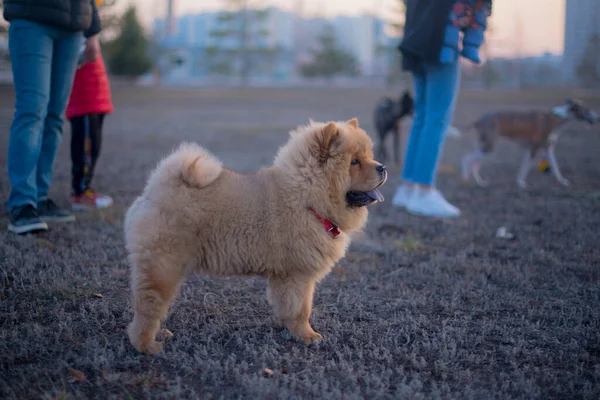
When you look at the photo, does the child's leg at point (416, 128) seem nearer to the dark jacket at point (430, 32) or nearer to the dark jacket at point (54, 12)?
the dark jacket at point (430, 32)

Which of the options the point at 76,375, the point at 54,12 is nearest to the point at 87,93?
the point at 54,12

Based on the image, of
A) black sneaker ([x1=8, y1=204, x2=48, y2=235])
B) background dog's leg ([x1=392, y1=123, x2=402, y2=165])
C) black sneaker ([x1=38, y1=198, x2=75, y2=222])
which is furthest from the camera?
background dog's leg ([x1=392, y1=123, x2=402, y2=165])

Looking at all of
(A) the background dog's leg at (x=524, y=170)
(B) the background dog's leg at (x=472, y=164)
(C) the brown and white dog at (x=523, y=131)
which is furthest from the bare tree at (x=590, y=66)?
(B) the background dog's leg at (x=472, y=164)

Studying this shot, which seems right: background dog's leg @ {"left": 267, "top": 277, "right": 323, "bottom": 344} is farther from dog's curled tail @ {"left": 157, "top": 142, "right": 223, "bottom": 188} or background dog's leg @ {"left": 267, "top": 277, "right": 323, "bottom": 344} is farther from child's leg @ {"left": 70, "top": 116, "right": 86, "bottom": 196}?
child's leg @ {"left": 70, "top": 116, "right": 86, "bottom": 196}

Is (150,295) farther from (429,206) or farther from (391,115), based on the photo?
(391,115)

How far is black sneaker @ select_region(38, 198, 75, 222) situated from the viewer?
477 cm

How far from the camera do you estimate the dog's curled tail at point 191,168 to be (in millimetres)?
2613

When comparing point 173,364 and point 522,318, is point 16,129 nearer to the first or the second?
point 173,364

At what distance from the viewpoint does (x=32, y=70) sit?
13.5 feet

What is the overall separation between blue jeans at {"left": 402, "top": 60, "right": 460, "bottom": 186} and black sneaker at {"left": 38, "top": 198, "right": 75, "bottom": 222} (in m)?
3.55

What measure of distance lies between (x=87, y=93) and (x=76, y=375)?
3574 mm

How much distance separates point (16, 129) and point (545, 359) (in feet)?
12.9

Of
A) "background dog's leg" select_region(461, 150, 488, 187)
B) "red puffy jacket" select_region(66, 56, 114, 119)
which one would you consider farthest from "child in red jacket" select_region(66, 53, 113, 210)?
"background dog's leg" select_region(461, 150, 488, 187)

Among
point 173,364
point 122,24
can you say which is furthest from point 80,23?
point 122,24
